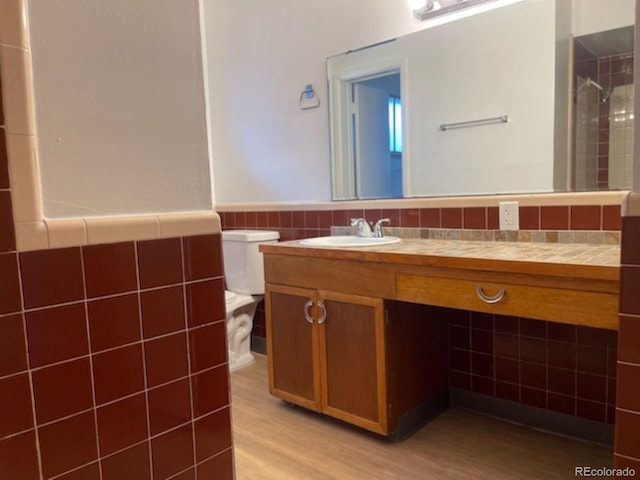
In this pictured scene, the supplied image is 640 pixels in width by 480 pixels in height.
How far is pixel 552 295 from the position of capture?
139 cm

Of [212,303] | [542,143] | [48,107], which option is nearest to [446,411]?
[542,143]

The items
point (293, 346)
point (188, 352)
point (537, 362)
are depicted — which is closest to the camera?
point (188, 352)

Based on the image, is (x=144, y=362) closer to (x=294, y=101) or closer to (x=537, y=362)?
(x=537, y=362)

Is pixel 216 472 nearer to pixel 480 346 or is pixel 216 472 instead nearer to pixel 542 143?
pixel 480 346

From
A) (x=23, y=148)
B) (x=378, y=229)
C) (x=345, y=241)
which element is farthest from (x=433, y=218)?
(x=23, y=148)

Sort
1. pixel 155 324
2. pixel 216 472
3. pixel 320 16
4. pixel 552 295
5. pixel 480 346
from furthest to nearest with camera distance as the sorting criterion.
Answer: pixel 320 16 < pixel 480 346 < pixel 552 295 < pixel 216 472 < pixel 155 324

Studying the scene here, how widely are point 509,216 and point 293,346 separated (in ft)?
3.54

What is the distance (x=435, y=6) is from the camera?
2.12 m

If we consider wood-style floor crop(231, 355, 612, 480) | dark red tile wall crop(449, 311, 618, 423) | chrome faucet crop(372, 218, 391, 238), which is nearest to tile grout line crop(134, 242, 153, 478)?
wood-style floor crop(231, 355, 612, 480)

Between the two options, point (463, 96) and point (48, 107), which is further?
point (463, 96)

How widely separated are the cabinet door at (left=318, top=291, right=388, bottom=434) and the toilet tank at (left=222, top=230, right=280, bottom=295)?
912mm

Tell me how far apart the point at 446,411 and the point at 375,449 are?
47 centimetres

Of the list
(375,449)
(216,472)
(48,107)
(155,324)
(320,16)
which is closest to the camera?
(48,107)

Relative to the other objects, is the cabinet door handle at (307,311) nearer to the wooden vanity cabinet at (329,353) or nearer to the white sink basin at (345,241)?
the wooden vanity cabinet at (329,353)
